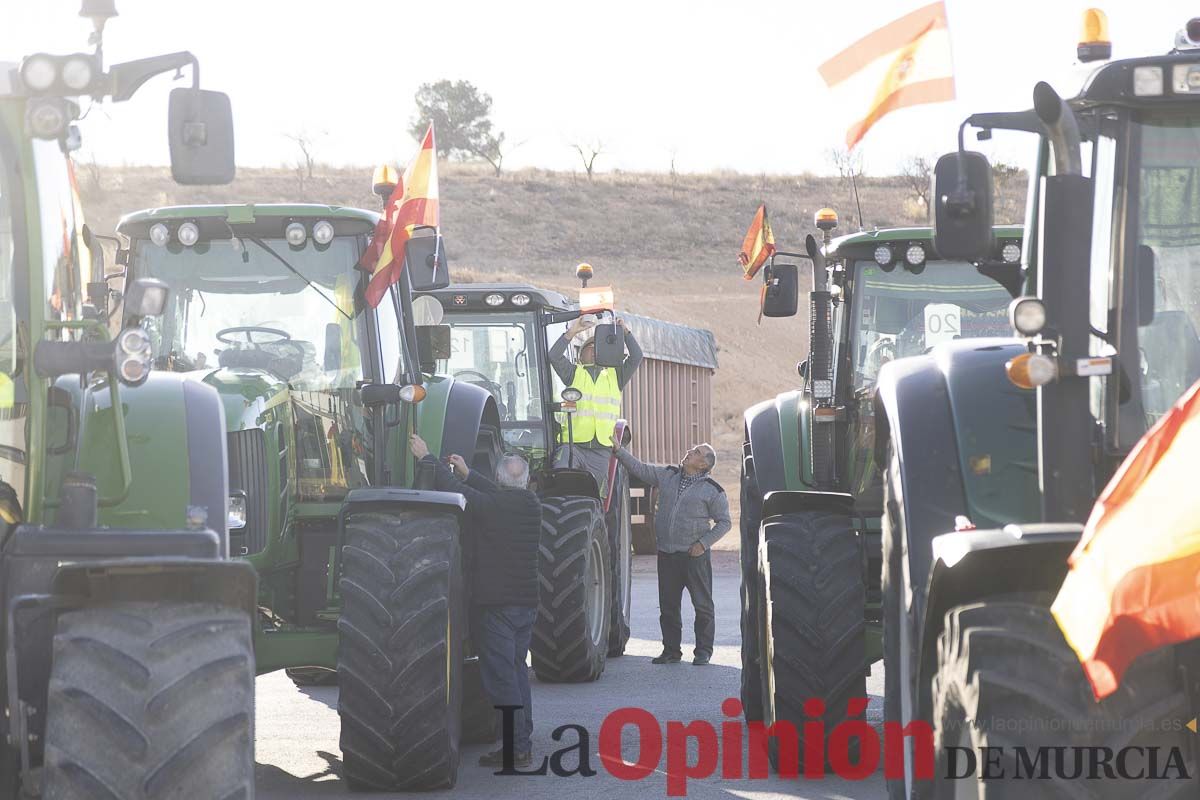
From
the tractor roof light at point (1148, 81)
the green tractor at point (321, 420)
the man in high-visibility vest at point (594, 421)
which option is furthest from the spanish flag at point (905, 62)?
the man in high-visibility vest at point (594, 421)

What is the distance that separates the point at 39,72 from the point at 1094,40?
307 centimetres

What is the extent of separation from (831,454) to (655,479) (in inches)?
164

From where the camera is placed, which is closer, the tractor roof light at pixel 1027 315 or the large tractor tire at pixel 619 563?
the tractor roof light at pixel 1027 315

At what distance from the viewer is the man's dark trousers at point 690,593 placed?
12.7 meters

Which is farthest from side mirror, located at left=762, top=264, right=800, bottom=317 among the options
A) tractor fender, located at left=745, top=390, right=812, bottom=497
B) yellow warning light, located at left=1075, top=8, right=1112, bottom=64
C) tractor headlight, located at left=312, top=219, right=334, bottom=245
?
yellow warning light, located at left=1075, top=8, right=1112, bottom=64

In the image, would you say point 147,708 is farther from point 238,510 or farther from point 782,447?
point 782,447

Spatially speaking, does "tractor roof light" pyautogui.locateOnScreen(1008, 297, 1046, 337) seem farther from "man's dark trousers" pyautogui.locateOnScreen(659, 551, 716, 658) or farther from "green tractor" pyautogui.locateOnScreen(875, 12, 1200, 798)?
"man's dark trousers" pyautogui.locateOnScreen(659, 551, 716, 658)

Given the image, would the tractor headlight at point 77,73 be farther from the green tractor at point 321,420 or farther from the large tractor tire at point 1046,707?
the green tractor at point 321,420

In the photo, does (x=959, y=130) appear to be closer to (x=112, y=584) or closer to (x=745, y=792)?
(x=112, y=584)

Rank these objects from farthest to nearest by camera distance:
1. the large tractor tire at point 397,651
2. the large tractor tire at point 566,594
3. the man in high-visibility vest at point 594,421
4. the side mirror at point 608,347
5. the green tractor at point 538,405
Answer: the man in high-visibility vest at point 594,421 < the side mirror at point 608,347 < the green tractor at point 538,405 < the large tractor tire at point 566,594 < the large tractor tire at point 397,651

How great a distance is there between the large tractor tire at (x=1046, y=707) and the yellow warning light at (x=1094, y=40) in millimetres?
1868

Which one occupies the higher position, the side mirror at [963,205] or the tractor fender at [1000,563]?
the side mirror at [963,205]

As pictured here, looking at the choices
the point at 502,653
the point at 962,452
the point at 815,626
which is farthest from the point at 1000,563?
the point at 502,653

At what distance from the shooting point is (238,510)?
26.3 ft
